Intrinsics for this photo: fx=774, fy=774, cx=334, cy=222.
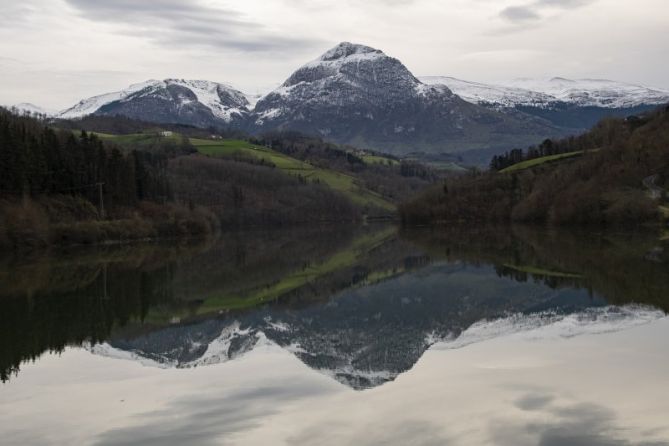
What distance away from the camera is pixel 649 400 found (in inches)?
519

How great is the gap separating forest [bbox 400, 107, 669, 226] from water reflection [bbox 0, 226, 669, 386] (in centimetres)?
3930

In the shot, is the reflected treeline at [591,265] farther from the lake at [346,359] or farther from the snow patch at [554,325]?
the snow patch at [554,325]

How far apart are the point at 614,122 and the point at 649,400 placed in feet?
427

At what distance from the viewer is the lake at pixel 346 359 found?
40.6 feet

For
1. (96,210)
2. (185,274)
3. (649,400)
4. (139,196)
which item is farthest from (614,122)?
(649,400)

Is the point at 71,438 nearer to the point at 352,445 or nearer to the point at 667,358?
the point at 352,445

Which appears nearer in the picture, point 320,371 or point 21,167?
point 320,371

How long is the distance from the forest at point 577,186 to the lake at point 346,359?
52382 millimetres

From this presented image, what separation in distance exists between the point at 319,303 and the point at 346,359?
13219mm

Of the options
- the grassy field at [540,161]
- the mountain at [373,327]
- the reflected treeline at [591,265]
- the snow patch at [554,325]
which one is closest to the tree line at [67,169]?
the reflected treeline at [591,265]

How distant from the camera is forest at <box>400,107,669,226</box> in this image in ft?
295

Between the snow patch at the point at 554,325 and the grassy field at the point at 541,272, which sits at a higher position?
the snow patch at the point at 554,325

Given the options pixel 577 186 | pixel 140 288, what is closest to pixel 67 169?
pixel 140 288

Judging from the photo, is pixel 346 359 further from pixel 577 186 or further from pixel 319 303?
pixel 577 186
